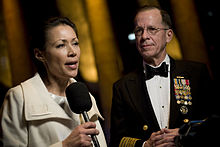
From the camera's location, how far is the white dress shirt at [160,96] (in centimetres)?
190

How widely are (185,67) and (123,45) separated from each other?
3.32 m

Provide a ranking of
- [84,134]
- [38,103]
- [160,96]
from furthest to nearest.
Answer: [160,96]
[38,103]
[84,134]

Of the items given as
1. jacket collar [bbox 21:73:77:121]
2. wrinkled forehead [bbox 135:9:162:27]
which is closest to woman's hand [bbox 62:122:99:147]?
jacket collar [bbox 21:73:77:121]

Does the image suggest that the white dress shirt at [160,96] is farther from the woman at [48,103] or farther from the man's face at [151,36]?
the woman at [48,103]

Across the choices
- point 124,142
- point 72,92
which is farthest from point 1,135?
point 124,142

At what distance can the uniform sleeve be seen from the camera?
1429 mm

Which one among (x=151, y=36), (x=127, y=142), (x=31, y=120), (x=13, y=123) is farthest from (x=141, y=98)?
(x=13, y=123)

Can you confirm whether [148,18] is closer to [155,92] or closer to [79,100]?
[155,92]

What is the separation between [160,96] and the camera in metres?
1.98

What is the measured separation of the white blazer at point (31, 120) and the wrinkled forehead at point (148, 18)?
3.46 ft

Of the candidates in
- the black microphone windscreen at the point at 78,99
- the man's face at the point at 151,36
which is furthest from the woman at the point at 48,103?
the man's face at the point at 151,36

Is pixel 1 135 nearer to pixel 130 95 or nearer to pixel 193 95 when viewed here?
pixel 130 95

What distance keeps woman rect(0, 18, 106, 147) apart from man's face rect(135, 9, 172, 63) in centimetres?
62

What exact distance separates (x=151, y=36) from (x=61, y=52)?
33.1 inches
